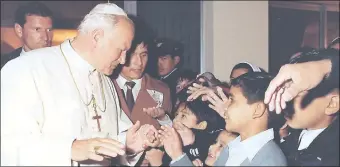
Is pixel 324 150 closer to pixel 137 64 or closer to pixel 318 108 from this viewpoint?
pixel 318 108

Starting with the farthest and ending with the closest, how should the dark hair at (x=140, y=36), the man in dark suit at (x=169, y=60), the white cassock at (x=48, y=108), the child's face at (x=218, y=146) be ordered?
the man in dark suit at (x=169, y=60) < the dark hair at (x=140, y=36) < the child's face at (x=218, y=146) < the white cassock at (x=48, y=108)

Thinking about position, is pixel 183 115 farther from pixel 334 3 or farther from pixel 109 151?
pixel 334 3

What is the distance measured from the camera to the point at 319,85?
3.05ft

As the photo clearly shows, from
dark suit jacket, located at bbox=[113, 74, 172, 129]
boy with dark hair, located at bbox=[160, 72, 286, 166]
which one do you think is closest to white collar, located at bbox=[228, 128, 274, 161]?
boy with dark hair, located at bbox=[160, 72, 286, 166]

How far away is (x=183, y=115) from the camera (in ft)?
3.72

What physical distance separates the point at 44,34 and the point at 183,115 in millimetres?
320

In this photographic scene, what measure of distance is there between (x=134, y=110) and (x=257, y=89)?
307mm

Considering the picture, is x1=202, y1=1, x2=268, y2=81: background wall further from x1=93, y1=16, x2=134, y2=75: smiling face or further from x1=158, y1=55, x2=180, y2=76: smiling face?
x1=93, y1=16, x2=134, y2=75: smiling face

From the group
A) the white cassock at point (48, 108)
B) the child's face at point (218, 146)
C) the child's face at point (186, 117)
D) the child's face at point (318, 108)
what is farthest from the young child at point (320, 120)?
the white cassock at point (48, 108)

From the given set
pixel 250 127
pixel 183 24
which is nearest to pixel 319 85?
pixel 250 127

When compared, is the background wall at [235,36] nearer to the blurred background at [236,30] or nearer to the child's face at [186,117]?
the blurred background at [236,30]

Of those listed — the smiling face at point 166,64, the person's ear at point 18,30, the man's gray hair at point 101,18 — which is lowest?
the smiling face at point 166,64

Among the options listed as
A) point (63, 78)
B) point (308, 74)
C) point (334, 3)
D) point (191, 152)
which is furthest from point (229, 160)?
point (334, 3)

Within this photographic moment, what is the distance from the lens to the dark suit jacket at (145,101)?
1.15 meters
